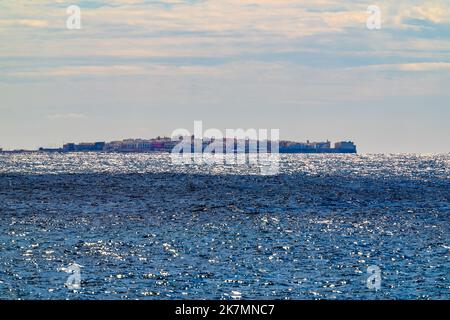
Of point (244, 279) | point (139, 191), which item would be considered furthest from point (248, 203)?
point (244, 279)

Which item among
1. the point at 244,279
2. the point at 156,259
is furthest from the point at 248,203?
the point at 244,279

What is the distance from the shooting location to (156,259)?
51312 mm

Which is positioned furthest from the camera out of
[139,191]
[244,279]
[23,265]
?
[139,191]

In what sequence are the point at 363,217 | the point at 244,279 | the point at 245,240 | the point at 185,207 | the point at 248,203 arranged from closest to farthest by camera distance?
the point at 244,279 → the point at 245,240 → the point at 363,217 → the point at 185,207 → the point at 248,203

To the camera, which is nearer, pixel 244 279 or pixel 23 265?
pixel 244 279

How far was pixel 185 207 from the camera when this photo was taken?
9938 cm

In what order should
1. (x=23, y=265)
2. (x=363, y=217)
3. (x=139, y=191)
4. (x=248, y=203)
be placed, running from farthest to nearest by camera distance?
(x=139, y=191)
(x=248, y=203)
(x=363, y=217)
(x=23, y=265)

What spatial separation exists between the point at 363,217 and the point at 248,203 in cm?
2316
